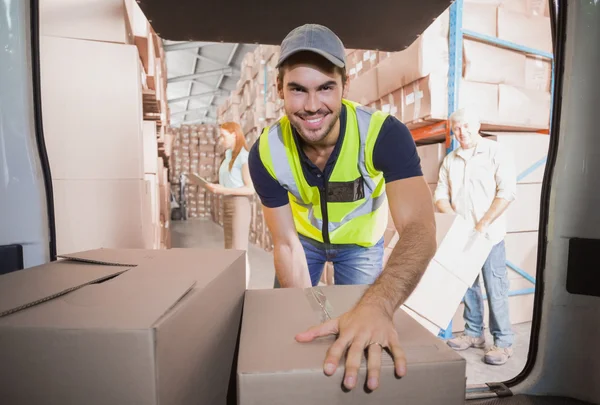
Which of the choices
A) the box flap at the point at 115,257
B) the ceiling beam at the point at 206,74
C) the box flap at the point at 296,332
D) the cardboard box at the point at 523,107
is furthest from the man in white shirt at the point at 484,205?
the ceiling beam at the point at 206,74

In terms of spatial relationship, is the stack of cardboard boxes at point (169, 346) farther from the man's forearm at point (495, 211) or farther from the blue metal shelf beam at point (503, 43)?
the blue metal shelf beam at point (503, 43)

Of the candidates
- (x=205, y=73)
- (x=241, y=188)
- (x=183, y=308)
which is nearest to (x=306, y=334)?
(x=183, y=308)

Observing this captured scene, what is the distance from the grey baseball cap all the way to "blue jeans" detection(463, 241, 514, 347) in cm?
183

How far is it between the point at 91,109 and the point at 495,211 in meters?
2.25

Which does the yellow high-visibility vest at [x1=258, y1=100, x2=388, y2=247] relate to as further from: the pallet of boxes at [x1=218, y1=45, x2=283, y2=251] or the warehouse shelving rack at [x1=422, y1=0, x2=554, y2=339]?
the pallet of boxes at [x1=218, y1=45, x2=283, y2=251]

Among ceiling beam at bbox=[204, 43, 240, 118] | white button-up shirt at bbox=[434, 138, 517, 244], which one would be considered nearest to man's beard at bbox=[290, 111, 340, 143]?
white button-up shirt at bbox=[434, 138, 517, 244]

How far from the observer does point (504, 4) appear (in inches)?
100

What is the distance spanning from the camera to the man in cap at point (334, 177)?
43.1 inches

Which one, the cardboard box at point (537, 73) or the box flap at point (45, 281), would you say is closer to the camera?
the box flap at point (45, 281)

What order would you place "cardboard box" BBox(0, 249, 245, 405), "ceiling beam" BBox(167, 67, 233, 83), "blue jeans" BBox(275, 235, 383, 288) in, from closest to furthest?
"cardboard box" BBox(0, 249, 245, 405) < "blue jeans" BBox(275, 235, 383, 288) < "ceiling beam" BBox(167, 67, 233, 83)

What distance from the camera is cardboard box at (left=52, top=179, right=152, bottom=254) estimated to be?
1.33 metres

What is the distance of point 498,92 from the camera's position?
8.14 ft

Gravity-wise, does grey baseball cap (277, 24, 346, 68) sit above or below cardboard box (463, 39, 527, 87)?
below

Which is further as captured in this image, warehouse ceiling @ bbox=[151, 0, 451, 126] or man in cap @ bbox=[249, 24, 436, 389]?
warehouse ceiling @ bbox=[151, 0, 451, 126]
